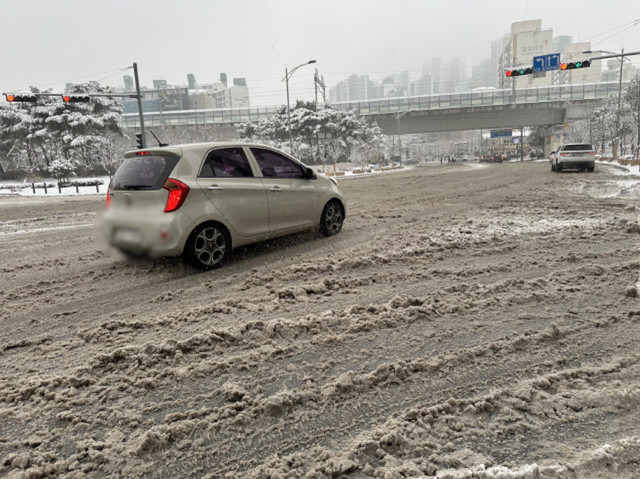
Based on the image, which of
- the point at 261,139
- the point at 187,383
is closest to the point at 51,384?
the point at 187,383

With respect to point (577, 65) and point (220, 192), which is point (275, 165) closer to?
point (220, 192)

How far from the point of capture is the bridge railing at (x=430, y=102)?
61125 millimetres

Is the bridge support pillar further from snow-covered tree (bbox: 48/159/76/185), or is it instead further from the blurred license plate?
the blurred license plate

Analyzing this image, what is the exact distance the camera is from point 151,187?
4.50m

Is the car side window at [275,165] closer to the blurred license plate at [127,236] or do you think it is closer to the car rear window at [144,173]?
the car rear window at [144,173]

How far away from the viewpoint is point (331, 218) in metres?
7.44

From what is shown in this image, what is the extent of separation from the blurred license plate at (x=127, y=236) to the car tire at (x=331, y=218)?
16.9 feet

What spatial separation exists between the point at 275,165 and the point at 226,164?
3.20 ft

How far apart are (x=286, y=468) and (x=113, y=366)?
1672 mm

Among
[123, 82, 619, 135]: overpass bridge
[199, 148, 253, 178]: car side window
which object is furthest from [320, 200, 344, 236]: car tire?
[123, 82, 619, 135]: overpass bridge

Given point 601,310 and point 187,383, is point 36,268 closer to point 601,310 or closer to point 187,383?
point 187,383

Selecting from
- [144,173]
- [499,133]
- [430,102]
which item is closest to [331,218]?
[144,173]

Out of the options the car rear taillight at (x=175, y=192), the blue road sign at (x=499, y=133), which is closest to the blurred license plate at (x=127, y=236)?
the car rear taillight at (x=175, y=192)

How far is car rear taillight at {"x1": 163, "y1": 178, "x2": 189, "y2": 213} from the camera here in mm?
4551
